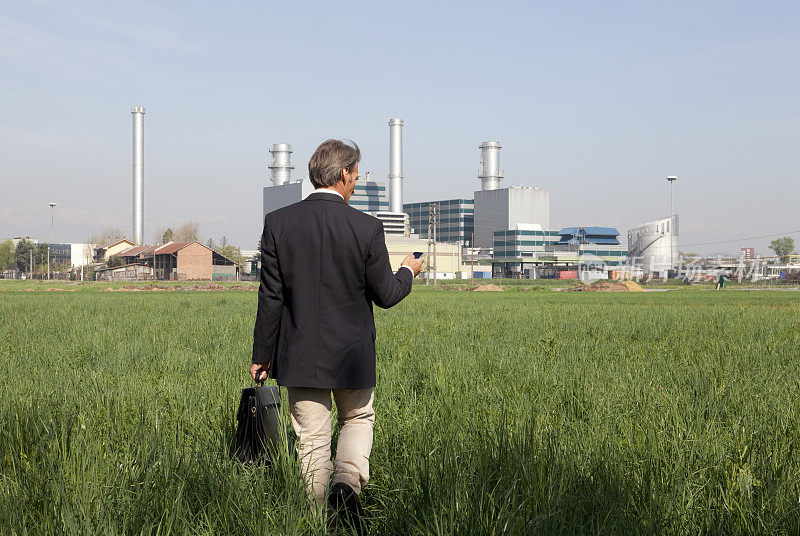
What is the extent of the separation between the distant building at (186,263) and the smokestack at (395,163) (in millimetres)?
70968

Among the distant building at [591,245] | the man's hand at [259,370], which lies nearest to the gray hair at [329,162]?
the man's hand at [259,370]

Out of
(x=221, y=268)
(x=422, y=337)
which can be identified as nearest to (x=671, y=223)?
(x=221, y=268)

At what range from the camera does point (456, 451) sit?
11.8 feet

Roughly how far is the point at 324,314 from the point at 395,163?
167542 mm

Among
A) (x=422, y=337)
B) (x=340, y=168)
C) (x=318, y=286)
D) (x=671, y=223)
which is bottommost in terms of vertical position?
(x=422, y=337)

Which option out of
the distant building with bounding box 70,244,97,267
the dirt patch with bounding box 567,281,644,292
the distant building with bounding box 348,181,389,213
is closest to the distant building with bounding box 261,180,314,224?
the distant building with bounding box 348,181,389,213

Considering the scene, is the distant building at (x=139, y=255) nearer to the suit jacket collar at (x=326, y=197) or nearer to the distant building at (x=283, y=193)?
the distant building at (x=283, y=193)

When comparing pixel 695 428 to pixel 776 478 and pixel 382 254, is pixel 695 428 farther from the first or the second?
pixel 382 254

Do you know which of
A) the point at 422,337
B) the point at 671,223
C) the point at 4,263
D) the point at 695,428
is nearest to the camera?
the point at 695,428

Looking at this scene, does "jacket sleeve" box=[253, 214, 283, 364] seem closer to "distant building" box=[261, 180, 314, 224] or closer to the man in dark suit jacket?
the man in dark suit jacket

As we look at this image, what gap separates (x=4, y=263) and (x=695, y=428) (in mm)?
159181

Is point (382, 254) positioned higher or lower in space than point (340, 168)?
lower

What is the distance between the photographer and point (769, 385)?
5848 mm

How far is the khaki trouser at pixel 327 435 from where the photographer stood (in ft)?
11.1
